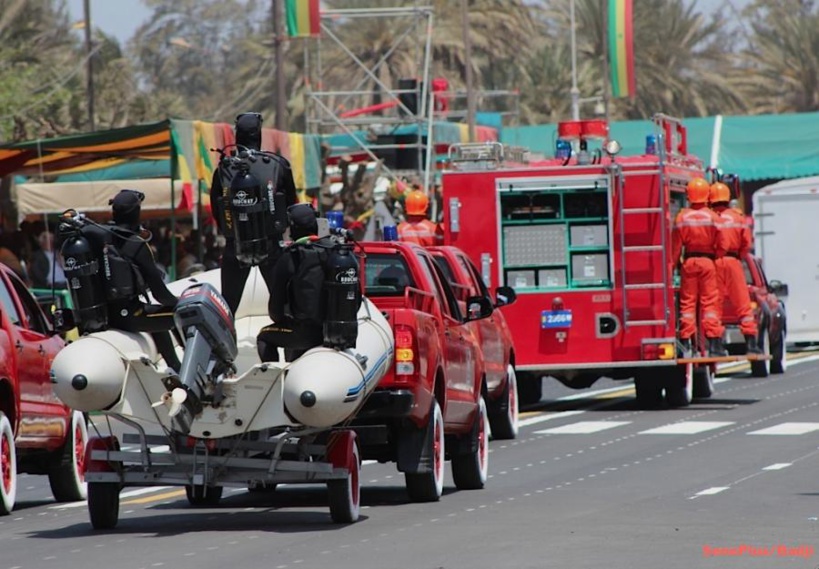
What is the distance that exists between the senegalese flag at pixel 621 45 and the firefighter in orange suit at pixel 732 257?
2297 cm

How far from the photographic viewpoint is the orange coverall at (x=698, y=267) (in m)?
22.7

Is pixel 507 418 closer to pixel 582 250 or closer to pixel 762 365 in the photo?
pixel 582 250

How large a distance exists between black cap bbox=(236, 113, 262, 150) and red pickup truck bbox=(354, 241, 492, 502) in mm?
1425

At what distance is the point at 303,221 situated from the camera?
39.1ft

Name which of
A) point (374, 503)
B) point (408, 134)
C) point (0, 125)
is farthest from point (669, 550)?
point (0, 125)

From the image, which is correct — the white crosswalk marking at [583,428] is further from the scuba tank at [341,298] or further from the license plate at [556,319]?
the scuba tank at [341,298]

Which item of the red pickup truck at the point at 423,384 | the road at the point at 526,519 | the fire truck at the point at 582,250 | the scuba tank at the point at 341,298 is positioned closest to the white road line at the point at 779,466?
the road at the point at 526,519

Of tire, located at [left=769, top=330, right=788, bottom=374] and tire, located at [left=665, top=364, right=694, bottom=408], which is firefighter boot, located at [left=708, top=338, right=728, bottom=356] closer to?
tire, located at [left=665, top=364, right=694, bottom=408]

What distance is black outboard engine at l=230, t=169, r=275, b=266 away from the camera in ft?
39.2

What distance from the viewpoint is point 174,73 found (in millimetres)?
110375

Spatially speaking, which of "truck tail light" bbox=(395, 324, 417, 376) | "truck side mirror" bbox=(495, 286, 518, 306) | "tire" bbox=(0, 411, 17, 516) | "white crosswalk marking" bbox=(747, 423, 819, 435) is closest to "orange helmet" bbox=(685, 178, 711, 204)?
"white crosswalk marking" bbox=(747, 423, 819, 435)

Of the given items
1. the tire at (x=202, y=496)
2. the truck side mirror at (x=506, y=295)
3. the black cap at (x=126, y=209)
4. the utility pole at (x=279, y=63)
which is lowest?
the tire at (x=202, y=496)

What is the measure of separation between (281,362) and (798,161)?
45.1 m

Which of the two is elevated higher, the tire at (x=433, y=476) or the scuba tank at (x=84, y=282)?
the scuba tank at (x=84, y=282)
